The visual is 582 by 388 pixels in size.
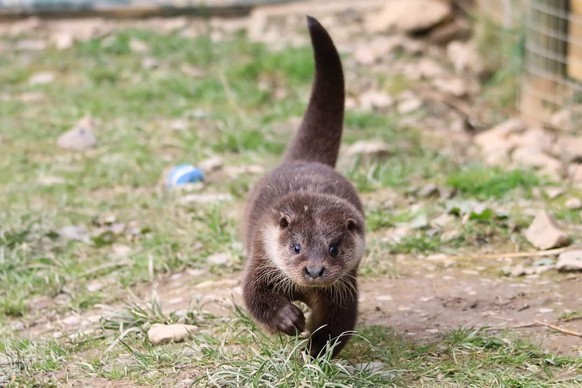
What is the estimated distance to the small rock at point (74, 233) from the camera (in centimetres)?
591

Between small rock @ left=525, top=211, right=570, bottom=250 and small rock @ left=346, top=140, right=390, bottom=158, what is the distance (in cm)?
157

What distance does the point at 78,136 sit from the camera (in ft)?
24.6

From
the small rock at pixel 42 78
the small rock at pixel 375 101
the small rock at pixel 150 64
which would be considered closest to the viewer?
the small rock at pixel 375 101

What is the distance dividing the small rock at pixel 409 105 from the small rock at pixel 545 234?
2.64 metres

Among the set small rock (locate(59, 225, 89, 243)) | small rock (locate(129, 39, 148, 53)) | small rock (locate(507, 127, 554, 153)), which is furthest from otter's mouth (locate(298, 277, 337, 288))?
small rock (locate(129, 39, 148, 53))

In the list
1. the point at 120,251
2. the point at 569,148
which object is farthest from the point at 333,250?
the point at 569,148

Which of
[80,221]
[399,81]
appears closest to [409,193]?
[80,221]

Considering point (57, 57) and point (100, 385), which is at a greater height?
point (100, 385)

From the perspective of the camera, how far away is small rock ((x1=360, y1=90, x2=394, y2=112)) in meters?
8.11

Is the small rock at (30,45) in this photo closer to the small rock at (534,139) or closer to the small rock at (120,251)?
the small rock at (120,251)

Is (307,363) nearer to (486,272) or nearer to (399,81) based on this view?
(486,272)

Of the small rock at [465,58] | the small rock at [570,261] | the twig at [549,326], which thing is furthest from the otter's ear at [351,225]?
the small rock at [465,58]

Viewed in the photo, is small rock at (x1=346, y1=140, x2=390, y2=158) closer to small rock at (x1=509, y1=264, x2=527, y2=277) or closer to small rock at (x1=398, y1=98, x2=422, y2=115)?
small rock at (x1=398, y1=98, x2=422, y2=115)

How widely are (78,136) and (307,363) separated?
4.04 metres
